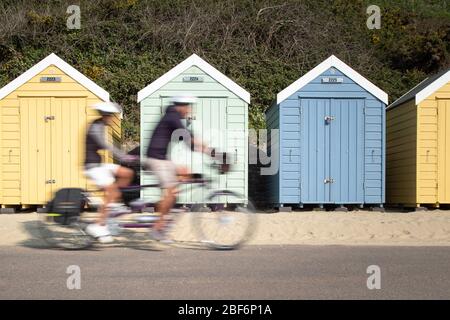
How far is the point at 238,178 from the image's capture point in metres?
12.0

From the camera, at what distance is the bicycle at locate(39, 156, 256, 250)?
709 centimetres

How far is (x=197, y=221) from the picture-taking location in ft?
23.9

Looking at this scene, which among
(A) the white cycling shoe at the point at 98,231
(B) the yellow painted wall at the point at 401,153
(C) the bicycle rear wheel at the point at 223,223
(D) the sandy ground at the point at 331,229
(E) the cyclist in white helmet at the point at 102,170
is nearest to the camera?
(E) the cyclist in white helmet at the point at 102,170

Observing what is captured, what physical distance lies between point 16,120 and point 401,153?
8.01m

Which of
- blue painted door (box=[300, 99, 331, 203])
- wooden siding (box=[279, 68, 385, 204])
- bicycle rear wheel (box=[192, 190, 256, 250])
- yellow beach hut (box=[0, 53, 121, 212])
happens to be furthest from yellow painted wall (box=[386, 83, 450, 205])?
yellow beach hut (box=[0, 53, 121, 212])

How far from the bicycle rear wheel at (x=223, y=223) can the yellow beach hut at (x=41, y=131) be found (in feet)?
16.8

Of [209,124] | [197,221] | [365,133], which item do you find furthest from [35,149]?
[365,133]

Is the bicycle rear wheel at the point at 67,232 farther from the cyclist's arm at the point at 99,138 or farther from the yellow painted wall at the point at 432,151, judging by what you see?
the yellow painted wall at the point at 432,151

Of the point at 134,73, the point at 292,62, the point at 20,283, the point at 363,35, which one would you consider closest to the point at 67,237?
the point at 20,283

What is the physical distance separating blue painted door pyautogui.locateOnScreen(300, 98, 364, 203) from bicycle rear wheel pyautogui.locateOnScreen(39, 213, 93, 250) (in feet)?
18.6

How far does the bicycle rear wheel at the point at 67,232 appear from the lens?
7.08 m

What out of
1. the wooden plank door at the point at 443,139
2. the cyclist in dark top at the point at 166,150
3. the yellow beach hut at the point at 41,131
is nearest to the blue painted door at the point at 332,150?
the wooden plank door at the point at 443,139

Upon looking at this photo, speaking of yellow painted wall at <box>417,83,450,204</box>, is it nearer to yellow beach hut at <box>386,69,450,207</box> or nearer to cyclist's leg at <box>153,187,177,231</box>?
yellow beach hut at <box>386,69,450,207</box>

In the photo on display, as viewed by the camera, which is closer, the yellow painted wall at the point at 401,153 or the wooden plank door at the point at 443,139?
the wooden plank door at the point at 443,139
